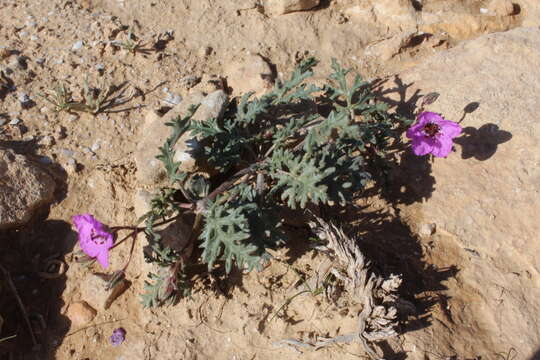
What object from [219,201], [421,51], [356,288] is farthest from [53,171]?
[421,51]

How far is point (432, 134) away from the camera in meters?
3.19

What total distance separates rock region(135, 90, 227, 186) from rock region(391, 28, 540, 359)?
1.47 meters

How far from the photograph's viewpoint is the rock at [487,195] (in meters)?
2.87

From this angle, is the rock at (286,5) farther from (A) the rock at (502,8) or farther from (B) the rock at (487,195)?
(A) the rock at (502,8)

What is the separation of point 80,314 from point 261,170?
152cm

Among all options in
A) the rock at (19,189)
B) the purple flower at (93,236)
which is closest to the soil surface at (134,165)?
the rock at (19,189)

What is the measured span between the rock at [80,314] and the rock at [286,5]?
303 cm

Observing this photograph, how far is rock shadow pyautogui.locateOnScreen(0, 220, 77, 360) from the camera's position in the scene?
3014 mm

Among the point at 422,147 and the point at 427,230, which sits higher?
the point at 422,147

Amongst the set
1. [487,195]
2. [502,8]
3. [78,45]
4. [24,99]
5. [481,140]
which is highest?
[78,45]

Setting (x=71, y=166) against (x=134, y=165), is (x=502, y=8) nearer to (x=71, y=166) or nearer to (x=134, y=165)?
(x=134, y=165)

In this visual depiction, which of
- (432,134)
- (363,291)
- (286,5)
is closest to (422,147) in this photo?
(432,134)

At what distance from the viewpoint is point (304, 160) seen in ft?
9.00

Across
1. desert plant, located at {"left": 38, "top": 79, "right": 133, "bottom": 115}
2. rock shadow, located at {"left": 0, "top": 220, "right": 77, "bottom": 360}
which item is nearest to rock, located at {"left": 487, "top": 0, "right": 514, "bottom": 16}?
desert plant, located at {"left": 38, "top": 79, "right": 133, "bottom": 115}
